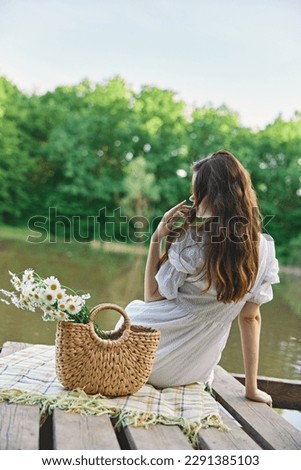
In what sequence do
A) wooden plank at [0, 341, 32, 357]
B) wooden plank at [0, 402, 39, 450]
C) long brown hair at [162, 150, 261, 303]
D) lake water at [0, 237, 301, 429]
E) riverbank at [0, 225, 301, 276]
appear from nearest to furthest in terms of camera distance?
1. wooden plank at [0, 402, 39, 450]
2. long brown hair at [162, 150, 261, 303]
3. wooden plank at [0, 341, 32, 357]
4. lake water at [0, 237, 301, 429]
5. riverbank at [0, 225, 301, 276]

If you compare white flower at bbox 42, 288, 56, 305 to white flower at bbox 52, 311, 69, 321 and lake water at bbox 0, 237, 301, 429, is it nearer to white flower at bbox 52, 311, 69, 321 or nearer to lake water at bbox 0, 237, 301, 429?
white flower at bbox 52, 311, 69, 321

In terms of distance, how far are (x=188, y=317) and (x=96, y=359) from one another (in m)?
0.40

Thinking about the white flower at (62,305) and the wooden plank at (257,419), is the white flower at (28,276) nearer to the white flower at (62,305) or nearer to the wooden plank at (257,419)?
the white flower at (62,305)

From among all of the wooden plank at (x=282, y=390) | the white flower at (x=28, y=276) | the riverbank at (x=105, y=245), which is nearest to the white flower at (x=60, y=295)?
the white flower at (x=28, y=276)

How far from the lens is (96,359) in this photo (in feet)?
6.40

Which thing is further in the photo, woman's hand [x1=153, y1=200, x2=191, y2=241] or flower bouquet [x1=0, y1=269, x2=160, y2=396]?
woman's hand [x1=153, y1=200, x2=191, y2=241]

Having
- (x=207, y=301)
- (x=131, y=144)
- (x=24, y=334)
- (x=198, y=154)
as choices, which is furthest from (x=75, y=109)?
(x=207, y=301)

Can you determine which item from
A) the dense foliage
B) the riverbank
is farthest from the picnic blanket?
the dense foliage

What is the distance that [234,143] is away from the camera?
74.1ft

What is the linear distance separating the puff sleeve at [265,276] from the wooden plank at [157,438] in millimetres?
588

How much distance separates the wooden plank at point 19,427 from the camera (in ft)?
4.92

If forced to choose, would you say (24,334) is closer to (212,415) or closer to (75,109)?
(212,415)

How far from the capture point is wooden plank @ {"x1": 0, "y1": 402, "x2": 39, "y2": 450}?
1.50 meters
